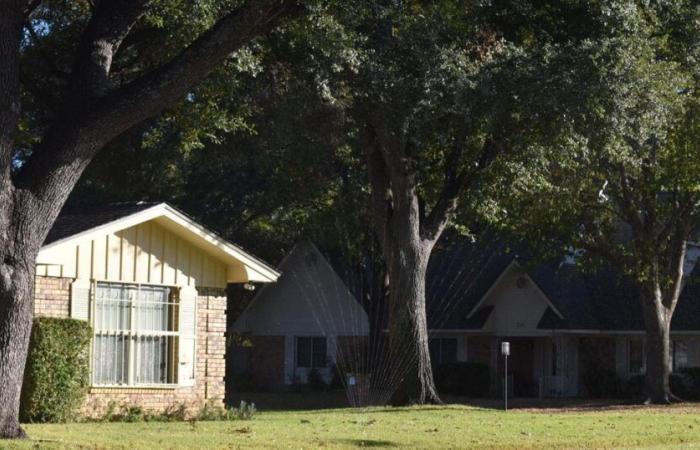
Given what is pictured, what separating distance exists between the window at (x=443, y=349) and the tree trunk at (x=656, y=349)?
391 inches

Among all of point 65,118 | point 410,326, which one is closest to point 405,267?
point 410,326

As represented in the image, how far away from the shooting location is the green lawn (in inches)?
659

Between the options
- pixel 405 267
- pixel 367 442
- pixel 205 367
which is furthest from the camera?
pixel 405 267

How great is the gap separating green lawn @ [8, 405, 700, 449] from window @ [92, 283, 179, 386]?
2.14m

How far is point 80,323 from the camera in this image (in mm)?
21234

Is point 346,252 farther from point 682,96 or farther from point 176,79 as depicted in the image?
point 176,79

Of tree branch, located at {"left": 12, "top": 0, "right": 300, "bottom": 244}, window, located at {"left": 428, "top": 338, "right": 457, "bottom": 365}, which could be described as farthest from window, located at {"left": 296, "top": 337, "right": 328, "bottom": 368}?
tree branch, located at {"left": 12, "top": 0, "right": 300, "bottom": 244}

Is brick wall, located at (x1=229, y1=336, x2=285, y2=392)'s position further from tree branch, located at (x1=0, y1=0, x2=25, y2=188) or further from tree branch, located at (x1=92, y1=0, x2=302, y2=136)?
tree branch, located at (x1=0, y1=0, x2=25, y2=188)

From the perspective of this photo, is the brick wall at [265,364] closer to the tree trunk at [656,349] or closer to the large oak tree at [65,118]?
the tree trunk at [656,349]

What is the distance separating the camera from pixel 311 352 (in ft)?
152

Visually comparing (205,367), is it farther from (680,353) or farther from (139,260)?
(680,353)

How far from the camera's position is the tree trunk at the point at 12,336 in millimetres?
15648

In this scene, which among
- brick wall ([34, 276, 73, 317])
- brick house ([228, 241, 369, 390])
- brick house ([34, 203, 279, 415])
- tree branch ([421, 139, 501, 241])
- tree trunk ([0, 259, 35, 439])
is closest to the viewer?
tree trunk ([0, 259, 35, 439])

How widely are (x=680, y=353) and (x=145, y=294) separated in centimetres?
2332
